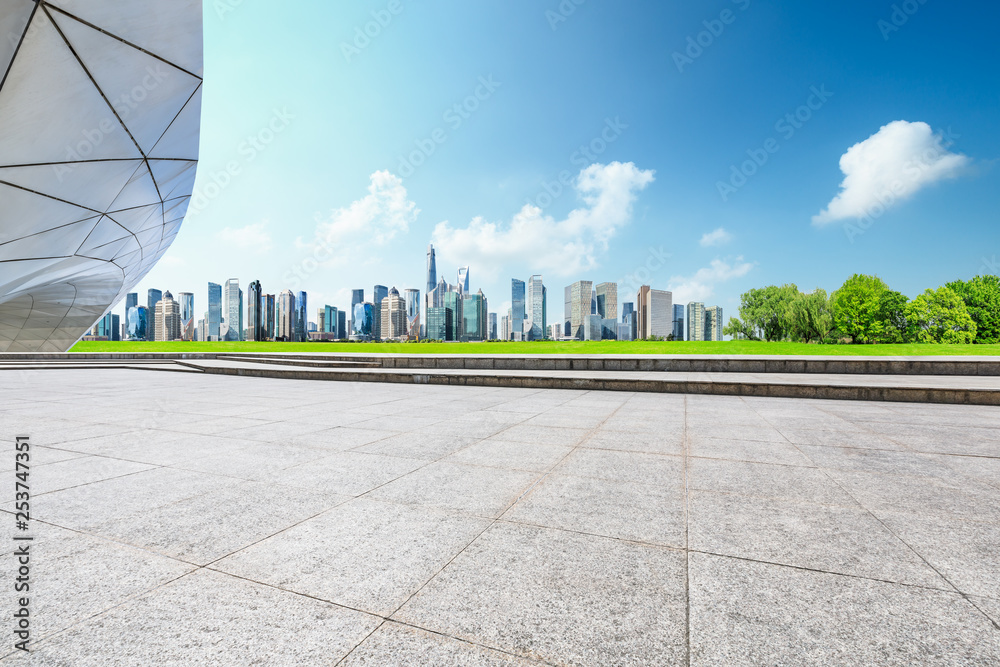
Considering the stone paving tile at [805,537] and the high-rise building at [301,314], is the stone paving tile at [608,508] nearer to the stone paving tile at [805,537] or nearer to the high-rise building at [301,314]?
the stone paving tile at [805,537]

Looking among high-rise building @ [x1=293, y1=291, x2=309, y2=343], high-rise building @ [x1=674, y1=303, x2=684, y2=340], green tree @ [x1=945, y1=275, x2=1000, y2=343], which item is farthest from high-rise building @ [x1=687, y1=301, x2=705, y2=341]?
high-rise building @ [x1=293, y1=291, x2=309, y2=343]

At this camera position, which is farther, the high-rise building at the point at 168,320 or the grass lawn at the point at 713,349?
the high-rise building at the point at 168,320

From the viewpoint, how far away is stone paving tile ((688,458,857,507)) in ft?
12.5

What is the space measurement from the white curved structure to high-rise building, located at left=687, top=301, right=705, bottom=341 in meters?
147

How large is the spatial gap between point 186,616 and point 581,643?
6.37ft

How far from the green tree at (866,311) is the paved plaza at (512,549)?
64777 millimetres

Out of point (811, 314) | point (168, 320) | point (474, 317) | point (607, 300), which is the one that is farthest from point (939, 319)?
point (168, 320)

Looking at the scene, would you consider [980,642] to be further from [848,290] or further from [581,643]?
[848,290]

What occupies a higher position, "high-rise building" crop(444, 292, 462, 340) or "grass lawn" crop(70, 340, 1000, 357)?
"high-rise building" crop(444, 292, 462, 340)

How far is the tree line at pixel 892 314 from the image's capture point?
54.3 m

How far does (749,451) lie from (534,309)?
13576cm

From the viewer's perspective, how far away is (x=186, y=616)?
215 cm

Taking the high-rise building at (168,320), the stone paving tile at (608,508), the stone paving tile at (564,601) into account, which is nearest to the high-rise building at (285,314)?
the high-rise building at (168,320)

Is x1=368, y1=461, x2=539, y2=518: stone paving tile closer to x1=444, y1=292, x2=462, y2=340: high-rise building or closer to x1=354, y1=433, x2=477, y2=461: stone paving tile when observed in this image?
x1=354, y1=433, x2=477, y2=461: stone paving tile
